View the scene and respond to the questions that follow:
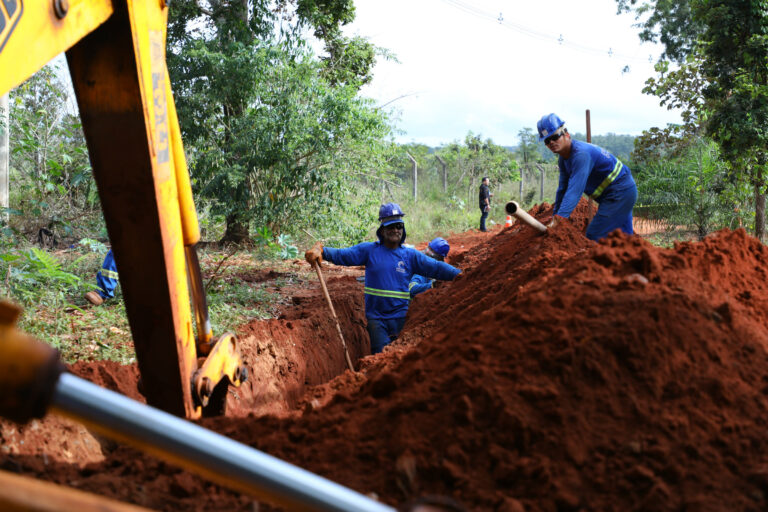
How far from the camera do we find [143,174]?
2.62 meters

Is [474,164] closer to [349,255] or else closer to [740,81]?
[740,81]

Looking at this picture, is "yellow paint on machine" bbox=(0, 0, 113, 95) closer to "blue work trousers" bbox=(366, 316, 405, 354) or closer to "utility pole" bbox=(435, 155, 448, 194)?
"blue work trousers" bbox=(366, 316, 405, 354)

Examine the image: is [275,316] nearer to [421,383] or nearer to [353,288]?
[353,288]

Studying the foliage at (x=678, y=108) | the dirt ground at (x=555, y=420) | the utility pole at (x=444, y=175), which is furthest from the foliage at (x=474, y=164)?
the dirt ground at (x=555, y=420)

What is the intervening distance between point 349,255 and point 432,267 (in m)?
0.92

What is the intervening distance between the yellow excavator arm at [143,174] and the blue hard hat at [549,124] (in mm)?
4400

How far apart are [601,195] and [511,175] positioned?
23.9 metres

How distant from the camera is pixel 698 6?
10594 mm

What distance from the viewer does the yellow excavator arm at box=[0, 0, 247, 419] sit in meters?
2.52

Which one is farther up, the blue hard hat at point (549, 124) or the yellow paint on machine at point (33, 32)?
the yellow paint on machine at point (33, 32)

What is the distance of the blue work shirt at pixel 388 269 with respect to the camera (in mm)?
6488

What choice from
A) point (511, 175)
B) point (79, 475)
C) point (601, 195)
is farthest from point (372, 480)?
point (511, 175)

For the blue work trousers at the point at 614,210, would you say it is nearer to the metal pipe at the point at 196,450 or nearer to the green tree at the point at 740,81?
the green tree at the point at 740,81

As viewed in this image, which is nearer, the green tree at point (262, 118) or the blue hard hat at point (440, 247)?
the blue hard hat at point (440, 247)
